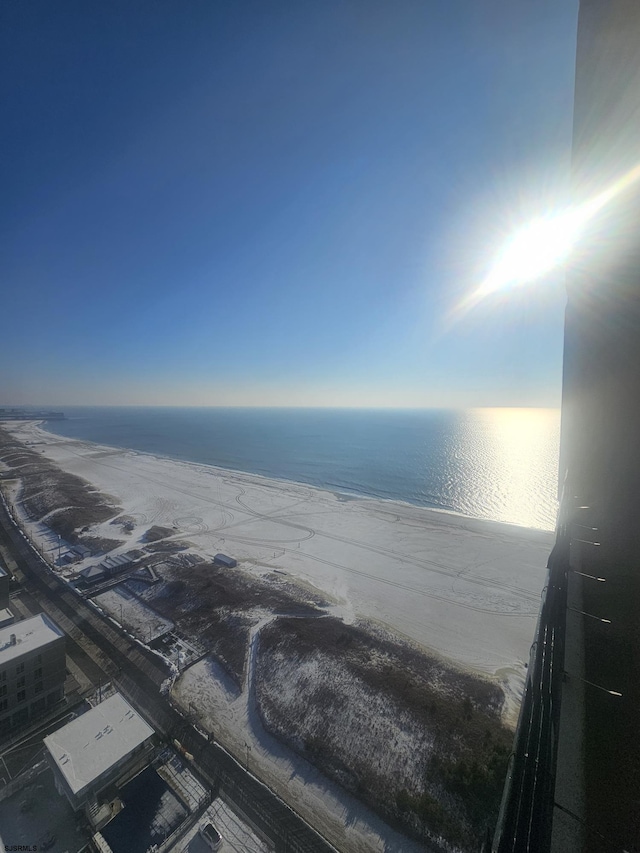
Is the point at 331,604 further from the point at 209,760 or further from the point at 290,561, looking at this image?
the point at 209,760

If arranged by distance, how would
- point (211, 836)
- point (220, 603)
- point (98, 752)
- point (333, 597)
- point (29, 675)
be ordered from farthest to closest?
1. point (333, 597)
2. point (220, 603)
3. point (29, 675)
4. point (98, 752)
5. point (211, 836)

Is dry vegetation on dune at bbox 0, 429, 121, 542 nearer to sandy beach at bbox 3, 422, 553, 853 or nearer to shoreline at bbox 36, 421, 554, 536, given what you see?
sandy beach at bbox 3, 422, 553, 853

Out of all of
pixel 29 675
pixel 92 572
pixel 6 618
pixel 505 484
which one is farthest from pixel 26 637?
pixel 505 484

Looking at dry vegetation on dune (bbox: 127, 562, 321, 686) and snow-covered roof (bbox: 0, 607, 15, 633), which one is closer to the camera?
snow-covered roof (bbox: 0, 607, 15, 633)

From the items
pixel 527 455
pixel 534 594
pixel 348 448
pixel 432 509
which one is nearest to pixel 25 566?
pixel 534 594

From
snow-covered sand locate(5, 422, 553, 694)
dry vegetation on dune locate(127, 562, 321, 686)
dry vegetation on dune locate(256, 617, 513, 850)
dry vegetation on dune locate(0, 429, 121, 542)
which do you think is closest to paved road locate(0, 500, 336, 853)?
dry vegetation on dune locate(256, 617, 513, 850)

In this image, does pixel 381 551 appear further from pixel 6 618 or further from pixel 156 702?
pixel 6 618

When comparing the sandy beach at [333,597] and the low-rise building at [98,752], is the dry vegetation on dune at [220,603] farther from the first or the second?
the low-rise building at [98,752]
